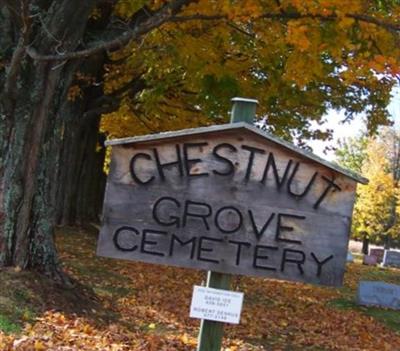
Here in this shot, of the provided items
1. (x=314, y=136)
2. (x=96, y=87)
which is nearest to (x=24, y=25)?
(x=96, y=87)

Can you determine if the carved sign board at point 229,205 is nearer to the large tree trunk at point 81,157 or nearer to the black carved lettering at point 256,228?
the black carved lettering at point 256,228

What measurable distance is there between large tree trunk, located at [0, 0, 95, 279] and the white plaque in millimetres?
4196

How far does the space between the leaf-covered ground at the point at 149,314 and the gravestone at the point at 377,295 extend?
0.35 metres

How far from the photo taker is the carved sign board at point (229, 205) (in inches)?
162

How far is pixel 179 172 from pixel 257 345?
184 inches

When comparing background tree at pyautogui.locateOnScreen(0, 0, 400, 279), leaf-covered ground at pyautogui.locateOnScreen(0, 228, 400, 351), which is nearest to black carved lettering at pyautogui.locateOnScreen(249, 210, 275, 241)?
leaf-covered ground at pyautogui.locateOnScreen(0, 228, 400, 351)

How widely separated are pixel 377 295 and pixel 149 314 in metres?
7.17

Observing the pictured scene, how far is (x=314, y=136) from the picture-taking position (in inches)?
817

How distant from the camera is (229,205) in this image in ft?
13.7

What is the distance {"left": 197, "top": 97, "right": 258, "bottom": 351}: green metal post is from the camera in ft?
14.0

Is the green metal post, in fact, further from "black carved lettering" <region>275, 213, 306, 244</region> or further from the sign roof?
"black carved lettering" <region>275, 213, 306, 244</region>

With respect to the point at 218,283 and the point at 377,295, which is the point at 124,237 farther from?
the point at 377,295

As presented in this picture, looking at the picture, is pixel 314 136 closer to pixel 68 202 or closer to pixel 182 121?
pixel 182 121

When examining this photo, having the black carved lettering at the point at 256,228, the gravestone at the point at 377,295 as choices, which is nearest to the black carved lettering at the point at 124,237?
the black carved lettering at the point at 256,228
